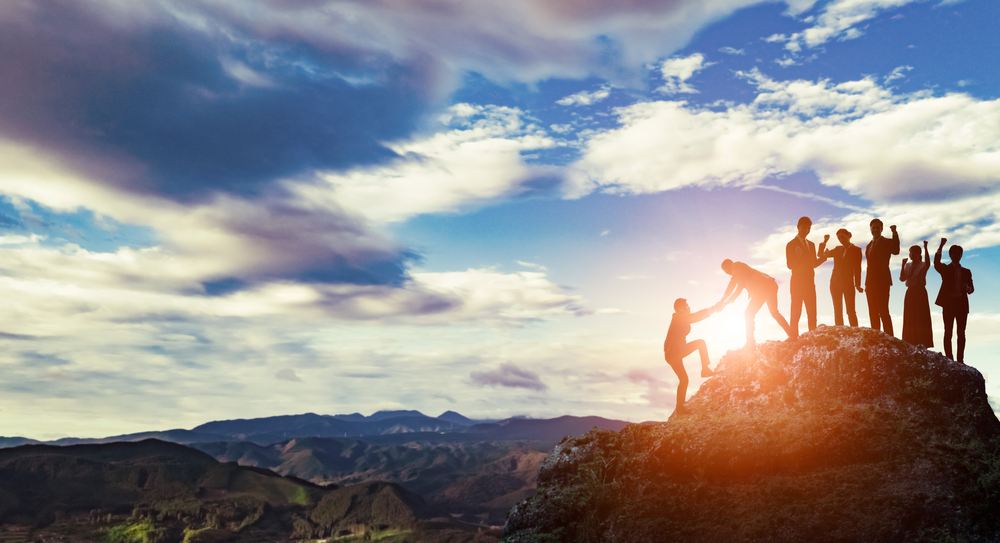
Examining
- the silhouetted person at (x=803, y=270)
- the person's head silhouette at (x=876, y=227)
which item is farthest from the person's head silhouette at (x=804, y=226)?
the person's head silhouette at (x=876, y=227)

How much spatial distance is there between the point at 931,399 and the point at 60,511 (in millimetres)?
173011

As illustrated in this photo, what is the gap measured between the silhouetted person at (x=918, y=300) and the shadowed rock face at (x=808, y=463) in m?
3.00

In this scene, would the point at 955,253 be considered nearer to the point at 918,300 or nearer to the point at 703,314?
the point at 918,300

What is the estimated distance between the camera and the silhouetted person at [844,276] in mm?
19781

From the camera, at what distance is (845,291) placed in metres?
20.3

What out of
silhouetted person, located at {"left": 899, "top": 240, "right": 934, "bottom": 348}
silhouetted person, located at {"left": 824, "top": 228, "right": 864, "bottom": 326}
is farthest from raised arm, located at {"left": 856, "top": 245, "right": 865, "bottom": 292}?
silhouetted person, located at {"left": 899, "top": 240, "right": 934, "bottom": 348}

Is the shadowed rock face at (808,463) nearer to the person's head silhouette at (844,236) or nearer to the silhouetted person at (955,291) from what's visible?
the person's head silhouette at (844,236)

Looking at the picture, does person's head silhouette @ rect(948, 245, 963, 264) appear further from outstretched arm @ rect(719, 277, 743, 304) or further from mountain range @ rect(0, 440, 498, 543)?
mountain range @ rect(0, 440, 498, 543)

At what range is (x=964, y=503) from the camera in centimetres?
1459

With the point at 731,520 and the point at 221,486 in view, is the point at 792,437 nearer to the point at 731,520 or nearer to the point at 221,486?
the point at 731,520

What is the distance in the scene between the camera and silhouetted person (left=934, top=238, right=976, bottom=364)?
20.5 m

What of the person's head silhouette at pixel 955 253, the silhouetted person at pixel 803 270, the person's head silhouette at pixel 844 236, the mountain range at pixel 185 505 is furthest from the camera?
the mountain range at pixel 185 505

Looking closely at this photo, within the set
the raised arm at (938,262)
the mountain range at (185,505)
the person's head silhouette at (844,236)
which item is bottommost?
the mountain range at (185,505)

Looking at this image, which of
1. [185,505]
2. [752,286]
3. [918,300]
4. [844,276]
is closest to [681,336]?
[752,286]
